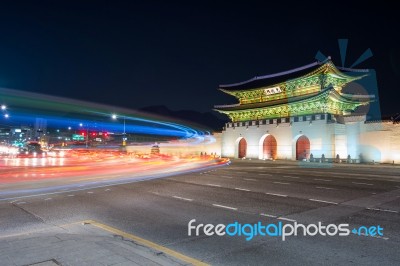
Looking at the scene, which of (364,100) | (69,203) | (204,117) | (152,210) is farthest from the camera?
(204,117)

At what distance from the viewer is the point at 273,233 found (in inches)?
262

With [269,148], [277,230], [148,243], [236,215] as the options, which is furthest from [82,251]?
[269,148]

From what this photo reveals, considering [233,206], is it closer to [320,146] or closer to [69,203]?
[69,203]

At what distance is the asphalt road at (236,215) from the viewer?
538cm

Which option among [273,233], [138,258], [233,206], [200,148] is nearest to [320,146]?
[200,148]

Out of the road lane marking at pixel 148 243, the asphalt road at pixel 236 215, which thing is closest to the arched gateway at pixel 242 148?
the asphalt road at pixel 236 215

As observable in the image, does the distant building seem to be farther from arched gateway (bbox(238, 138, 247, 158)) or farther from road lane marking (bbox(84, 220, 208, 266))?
road lane marking (bbox(84, 220, 208, 266))

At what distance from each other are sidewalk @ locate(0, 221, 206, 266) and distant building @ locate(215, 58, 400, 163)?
31122mm

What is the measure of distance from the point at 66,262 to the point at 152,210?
15.5ft

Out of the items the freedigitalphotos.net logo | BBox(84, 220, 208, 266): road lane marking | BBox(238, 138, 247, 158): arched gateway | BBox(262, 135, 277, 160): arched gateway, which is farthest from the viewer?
BBox(238, 138, 247, 158): arched gateway

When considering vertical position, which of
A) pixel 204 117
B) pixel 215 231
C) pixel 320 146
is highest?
pixel 204 117

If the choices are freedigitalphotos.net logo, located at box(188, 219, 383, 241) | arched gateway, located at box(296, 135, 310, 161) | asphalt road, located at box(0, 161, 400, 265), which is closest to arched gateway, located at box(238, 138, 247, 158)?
arched gateway, located at box(296, 135, 310, 161)

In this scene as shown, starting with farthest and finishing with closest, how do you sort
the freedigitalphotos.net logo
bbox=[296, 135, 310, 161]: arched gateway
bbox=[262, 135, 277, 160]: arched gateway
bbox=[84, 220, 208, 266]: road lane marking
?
bbox=[262, 135, 277, 160]: arched gateway → bbox=[296, 135, 310, 161]: arched gateway → the freedigitalphotos.net logo → bbox=[84, 220, 208, 266]: road lane marking

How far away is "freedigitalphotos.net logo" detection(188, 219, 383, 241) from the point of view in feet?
21.6
